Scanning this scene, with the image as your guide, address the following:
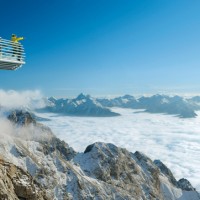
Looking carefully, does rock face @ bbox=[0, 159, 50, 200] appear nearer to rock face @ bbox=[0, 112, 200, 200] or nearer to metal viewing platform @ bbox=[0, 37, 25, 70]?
metal viewing platform @ bbox=[0, 37, 25, 70]

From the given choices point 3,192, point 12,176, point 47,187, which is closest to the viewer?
point 3,192

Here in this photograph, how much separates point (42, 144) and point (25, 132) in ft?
46.8

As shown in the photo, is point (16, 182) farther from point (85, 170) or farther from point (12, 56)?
point (85, 170)

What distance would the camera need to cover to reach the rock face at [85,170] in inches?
5241

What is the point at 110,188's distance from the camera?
14525cm

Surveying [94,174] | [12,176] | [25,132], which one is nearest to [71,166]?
[94,174]

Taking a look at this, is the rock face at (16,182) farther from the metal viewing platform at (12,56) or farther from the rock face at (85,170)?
the rock face at (85,170)

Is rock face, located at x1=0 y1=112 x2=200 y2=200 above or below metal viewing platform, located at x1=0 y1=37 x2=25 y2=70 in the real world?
below

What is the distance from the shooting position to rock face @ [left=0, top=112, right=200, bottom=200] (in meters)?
133

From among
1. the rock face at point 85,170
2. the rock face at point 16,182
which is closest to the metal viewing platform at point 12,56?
the rock face at point 16,182

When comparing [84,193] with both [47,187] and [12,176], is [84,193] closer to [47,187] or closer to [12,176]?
[47,187]

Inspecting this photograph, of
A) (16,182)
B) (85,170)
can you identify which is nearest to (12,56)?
(16,182)

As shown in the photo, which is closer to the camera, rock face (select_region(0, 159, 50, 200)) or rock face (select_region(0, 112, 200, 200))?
rock face (select_region(0, 159, 50, 200))

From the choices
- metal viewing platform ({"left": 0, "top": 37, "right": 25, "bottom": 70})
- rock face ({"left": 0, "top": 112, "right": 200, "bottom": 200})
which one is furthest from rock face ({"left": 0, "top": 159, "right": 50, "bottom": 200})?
rock face ({"left": 0, "top": 112, "right": 200, "bottom": 200})
